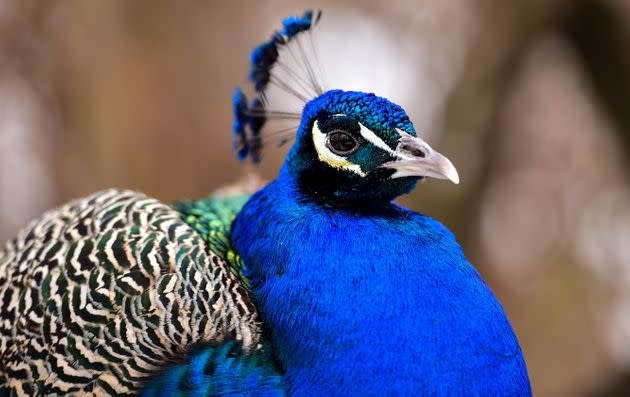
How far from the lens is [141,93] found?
4.82 meters

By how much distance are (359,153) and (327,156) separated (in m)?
0.10

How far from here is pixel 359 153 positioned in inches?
69.6

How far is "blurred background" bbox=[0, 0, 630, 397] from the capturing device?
4.72 metres

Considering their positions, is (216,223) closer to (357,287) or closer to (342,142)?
(342,142)

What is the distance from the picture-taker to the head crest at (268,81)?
2.13 m

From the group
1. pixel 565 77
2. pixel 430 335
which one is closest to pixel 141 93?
pixel 565 77

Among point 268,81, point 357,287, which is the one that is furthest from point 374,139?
point 268,81

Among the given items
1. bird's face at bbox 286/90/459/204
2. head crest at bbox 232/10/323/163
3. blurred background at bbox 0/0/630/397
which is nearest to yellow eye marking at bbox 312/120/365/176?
bird's face at bbox 286/90/459/204

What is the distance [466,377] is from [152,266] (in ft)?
2.72

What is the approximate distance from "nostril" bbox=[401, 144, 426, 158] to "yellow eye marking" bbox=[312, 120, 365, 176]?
0.13 meters

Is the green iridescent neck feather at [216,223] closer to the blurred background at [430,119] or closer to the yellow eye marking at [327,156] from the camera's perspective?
the yellow eye marking at [327,156]

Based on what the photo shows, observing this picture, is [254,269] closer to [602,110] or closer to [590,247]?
[602,110]

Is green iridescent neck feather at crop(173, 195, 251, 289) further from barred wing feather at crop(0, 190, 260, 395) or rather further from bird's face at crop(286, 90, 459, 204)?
bird's face at crop(286, 90, 459, 204)

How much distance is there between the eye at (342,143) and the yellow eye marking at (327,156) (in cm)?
2
